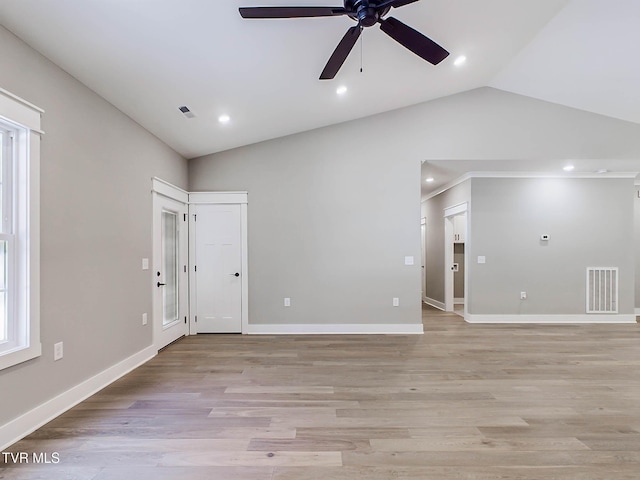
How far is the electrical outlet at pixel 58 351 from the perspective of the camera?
2277 millimetres

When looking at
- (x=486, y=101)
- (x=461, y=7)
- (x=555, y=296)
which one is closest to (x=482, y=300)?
(x=555, y=296)

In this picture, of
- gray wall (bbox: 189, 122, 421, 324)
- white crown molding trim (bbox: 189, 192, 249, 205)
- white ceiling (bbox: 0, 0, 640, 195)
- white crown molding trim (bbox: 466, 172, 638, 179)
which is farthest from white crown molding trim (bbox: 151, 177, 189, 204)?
white crown molding trim (bbox: 466, 172, 638, 179)

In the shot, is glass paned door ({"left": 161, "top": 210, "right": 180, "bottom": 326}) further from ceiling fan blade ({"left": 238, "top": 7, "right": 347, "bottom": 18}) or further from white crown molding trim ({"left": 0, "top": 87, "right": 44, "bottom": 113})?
ceiling fan blade ({"left": 238, "top": 7, "right": 347, "bottom": 18})

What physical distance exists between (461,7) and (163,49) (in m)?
2.42

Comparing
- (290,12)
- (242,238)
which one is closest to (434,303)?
(242,238)

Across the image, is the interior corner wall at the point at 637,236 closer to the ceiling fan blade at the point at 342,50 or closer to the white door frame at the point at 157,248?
the ceiling fan blade at the point at 342,50

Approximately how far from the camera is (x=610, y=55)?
3258 mm

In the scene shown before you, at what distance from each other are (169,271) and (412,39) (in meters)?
3.77

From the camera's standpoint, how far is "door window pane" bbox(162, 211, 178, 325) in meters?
4.00

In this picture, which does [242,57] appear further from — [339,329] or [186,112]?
[339,329]

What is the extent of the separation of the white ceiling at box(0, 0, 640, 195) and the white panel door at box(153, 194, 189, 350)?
89 cm

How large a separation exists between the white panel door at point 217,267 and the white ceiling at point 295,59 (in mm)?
965

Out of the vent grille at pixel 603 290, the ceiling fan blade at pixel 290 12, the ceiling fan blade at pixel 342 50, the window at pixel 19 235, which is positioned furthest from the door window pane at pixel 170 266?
the vent grille at pixel 603 290

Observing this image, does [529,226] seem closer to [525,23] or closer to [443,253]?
[443,253]
